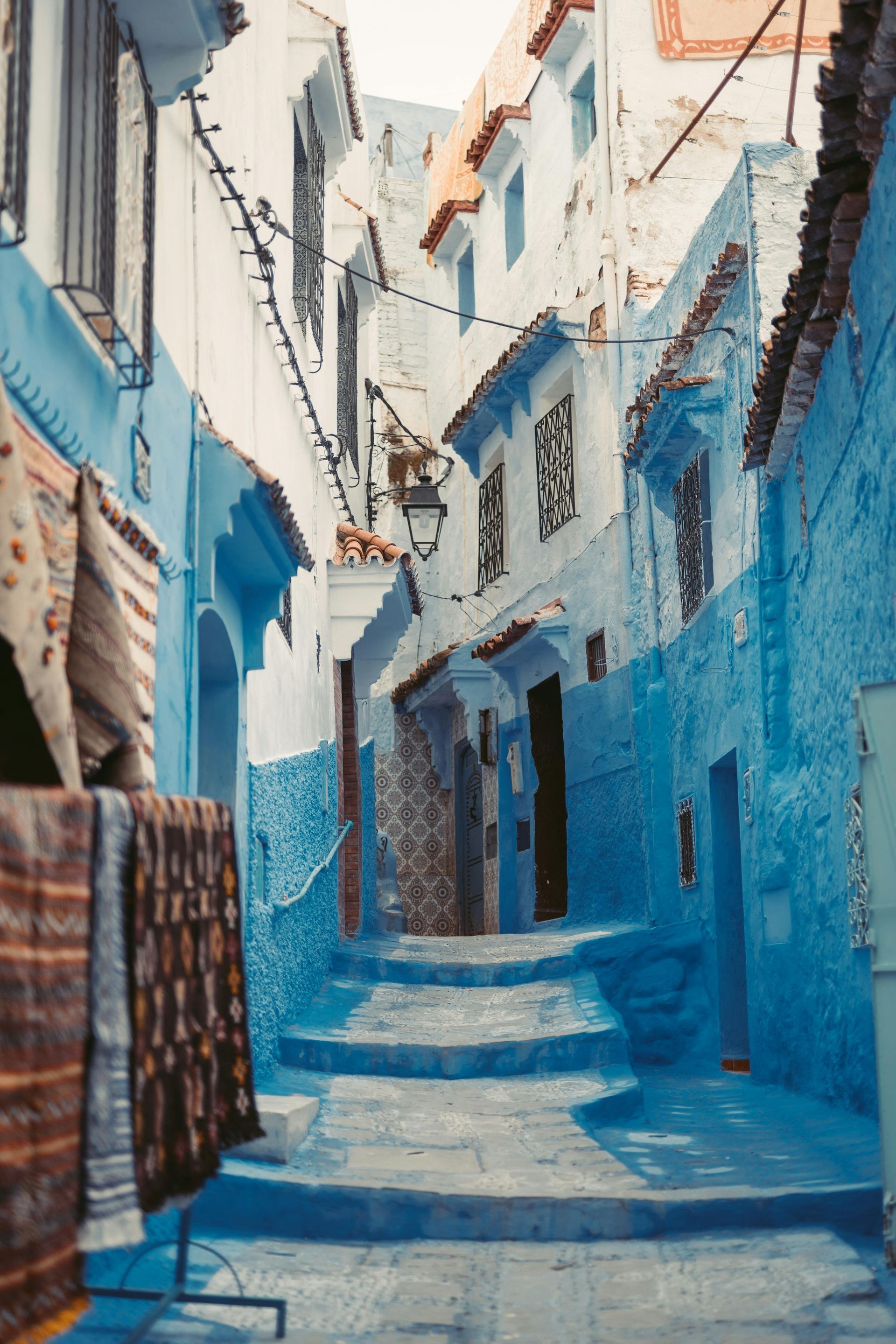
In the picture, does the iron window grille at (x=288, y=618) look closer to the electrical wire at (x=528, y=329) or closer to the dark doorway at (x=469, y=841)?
the electrical wire at (x=528, y=329)

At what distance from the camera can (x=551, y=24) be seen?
15336 millimetres

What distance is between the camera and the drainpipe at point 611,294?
44.5ft

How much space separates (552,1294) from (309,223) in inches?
329

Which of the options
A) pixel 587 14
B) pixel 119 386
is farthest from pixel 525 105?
pixel 119 386

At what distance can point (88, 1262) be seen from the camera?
4457 mm

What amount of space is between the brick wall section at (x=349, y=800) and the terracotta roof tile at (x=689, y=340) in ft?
13.6

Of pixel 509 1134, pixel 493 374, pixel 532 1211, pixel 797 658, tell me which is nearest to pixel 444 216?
pixel 493 374

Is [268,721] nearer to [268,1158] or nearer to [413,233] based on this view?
[268,1158]

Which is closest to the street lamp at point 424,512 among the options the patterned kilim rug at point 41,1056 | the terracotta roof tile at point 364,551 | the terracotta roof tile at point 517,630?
the terracotta roof tile at point 364,551

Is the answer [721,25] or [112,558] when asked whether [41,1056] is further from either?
[721,25]

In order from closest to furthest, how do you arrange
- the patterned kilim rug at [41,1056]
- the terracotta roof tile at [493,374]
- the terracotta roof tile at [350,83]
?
the patterned kilim rug at [41,1056]
the terracotta roof tile at [350,83]
the terracotta roof tile at [493,374]

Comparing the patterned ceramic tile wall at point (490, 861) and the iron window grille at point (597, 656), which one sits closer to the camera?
the iron window grille at point (597, 656)

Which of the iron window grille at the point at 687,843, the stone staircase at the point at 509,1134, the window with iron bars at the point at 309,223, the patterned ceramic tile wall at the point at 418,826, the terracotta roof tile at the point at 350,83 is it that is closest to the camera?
the stone staircase at the point at 509,1134

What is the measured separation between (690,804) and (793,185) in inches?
204
